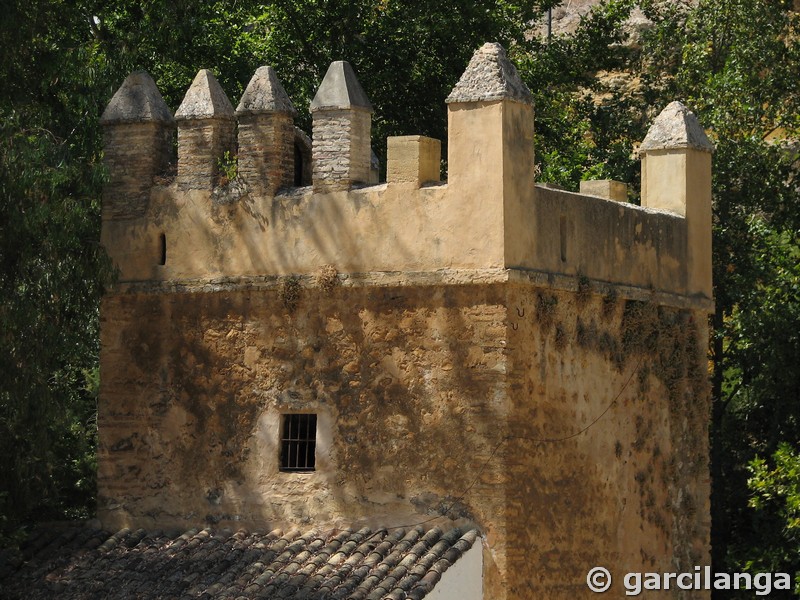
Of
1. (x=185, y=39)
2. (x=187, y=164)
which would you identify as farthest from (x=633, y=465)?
(x=185, y=39)

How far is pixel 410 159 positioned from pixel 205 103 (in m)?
2.68

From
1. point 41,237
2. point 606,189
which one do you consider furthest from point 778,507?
point 41,237

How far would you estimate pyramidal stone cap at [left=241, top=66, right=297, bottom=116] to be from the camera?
18.5 m

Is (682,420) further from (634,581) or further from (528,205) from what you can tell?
(528,205)

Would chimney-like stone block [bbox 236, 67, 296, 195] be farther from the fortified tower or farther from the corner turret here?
the corner turret

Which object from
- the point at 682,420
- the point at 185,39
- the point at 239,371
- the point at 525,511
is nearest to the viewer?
the point at 525,511

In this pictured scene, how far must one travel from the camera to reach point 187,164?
19.1 m

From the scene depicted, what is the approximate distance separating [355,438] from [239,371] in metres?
1.61

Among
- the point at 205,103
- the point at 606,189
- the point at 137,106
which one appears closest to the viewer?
the point at 205,103

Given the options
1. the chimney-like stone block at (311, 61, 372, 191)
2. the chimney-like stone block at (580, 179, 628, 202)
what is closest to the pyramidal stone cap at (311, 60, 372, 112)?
the chimney-like stone block at (311, 61, 372, 191)

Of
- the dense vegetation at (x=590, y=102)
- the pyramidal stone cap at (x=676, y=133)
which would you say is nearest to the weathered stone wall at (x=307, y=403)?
the dense vegetation at (x=590, y=102)

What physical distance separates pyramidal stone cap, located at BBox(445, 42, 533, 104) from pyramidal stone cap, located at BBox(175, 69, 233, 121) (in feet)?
9.60

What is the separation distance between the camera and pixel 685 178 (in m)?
20.1

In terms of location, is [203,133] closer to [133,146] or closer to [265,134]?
[265,134]
